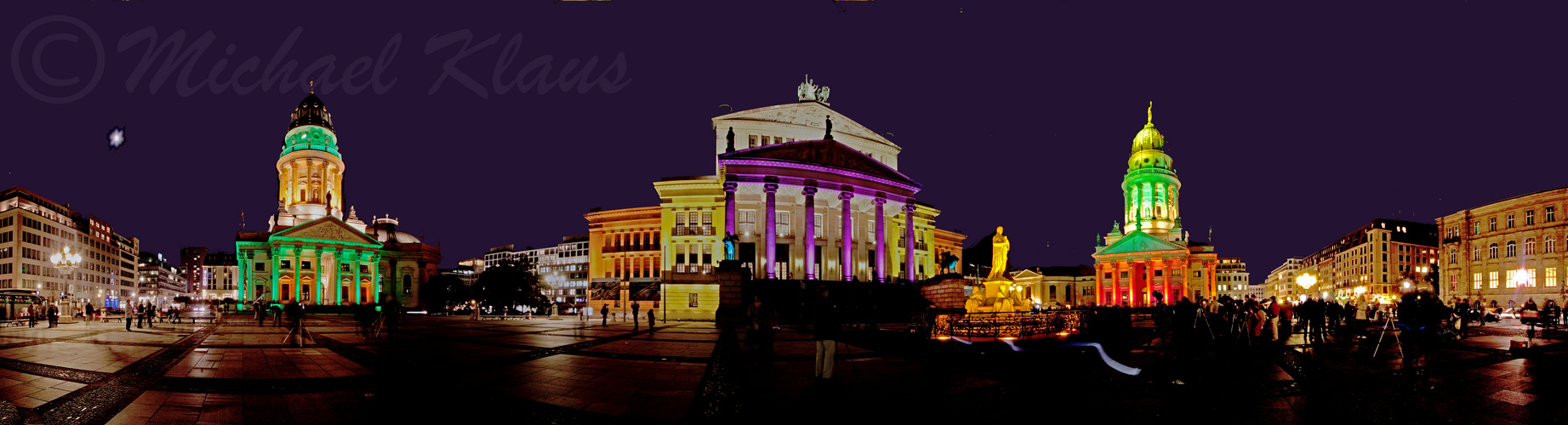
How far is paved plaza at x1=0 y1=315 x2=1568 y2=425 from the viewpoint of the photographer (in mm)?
8328

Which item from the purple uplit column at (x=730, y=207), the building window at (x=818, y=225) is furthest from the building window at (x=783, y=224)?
the purple uplit column at (x=730, y=207)

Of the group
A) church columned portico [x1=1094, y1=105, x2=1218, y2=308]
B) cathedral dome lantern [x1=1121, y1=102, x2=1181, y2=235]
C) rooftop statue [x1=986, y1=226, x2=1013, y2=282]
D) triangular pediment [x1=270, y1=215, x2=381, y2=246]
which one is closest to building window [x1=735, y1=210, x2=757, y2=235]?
rooftop statue [x1=986, y1=226, x2=1013, y2=282]

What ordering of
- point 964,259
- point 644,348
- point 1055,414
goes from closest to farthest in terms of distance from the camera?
point 1055,414 → point 644,348 → point 964,259

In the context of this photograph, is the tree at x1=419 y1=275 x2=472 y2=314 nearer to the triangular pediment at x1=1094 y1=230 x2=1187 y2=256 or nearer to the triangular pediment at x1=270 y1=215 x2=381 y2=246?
the triangular pediment at x1=270 y1=215 x2=381 y2=246

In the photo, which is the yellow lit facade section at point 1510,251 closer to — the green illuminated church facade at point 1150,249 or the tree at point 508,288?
the green illuminated church facade at point 1150,249

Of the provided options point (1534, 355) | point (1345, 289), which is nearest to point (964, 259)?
point (1345, 289)

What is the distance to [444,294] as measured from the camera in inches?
3469

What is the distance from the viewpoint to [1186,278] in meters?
93.4

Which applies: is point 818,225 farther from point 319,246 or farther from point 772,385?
point 319,246

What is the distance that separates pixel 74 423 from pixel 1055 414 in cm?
1054

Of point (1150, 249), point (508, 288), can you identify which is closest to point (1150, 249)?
point (1150, 249)

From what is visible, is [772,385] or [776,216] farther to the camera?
[776,216]

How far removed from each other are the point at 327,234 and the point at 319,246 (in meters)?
1.84

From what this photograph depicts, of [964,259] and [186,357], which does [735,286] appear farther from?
[964,259]
